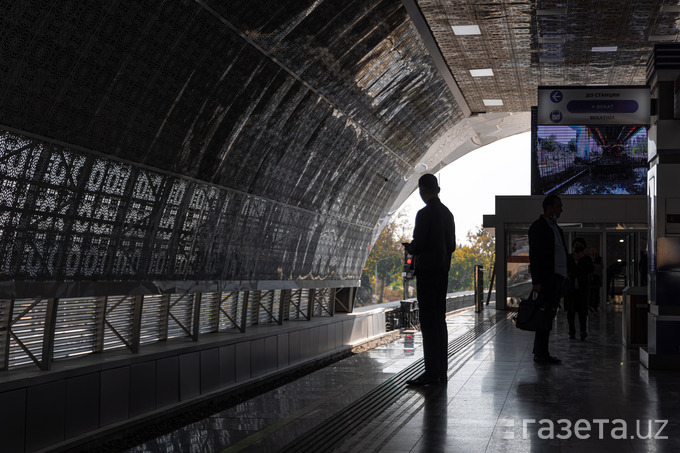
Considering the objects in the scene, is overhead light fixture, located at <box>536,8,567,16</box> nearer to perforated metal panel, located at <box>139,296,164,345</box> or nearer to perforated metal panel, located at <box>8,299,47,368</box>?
perforated metal panel, located at <box>139,296,164,345</box>

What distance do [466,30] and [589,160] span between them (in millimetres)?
14289

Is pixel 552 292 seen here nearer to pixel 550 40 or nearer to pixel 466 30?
pixel 466 30

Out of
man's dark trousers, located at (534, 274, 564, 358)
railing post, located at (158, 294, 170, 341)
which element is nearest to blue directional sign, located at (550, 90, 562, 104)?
man's dark trousers, located at (534, 274, 564, 358)

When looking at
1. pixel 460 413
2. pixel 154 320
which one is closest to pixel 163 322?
pixel 154 320

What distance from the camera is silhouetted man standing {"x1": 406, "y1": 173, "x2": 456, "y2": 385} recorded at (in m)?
7.62

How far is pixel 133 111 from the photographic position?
8.11 metres

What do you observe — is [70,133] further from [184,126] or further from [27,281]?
[184,126]

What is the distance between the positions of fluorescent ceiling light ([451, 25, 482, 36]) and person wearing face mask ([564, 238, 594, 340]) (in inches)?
167

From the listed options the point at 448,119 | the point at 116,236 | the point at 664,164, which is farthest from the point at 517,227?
the point at 116,236

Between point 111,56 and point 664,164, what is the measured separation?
5801 mm

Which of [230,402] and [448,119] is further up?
[448,119]

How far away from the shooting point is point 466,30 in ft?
49.8

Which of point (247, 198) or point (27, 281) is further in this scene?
point (247, 198)

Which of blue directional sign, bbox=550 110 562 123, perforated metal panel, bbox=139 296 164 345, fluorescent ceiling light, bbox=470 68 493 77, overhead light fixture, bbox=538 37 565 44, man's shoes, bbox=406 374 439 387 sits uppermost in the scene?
fluorescent ceiling light, bbox=470 68 493 77
